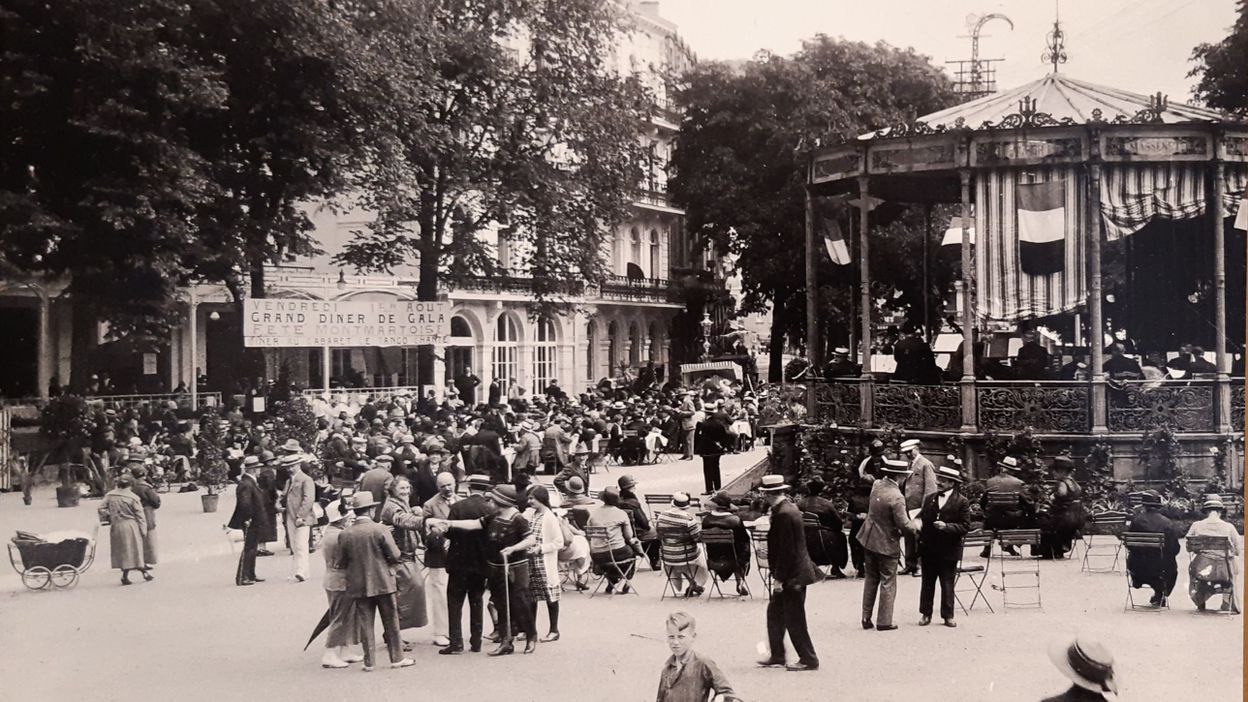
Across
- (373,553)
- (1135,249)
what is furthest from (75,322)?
(1135,249)

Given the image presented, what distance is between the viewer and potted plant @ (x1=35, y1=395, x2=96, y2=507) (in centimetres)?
1135

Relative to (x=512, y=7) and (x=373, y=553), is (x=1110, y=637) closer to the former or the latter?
(x=373, y=553)

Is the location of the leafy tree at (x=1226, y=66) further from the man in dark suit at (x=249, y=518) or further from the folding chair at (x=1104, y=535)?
the man in dark suit at (x=249, y=518)

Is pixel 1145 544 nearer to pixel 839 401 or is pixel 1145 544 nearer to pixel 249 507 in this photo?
pixel 839 401

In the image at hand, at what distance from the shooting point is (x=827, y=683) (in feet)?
31.0

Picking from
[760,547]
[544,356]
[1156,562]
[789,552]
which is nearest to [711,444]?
[544,356]

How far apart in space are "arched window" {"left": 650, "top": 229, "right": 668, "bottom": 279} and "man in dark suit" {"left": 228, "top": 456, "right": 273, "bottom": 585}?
19.6 ft

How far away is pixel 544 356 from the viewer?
50.8 ft

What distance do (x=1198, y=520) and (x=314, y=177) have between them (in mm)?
10188

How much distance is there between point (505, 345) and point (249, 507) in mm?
3542

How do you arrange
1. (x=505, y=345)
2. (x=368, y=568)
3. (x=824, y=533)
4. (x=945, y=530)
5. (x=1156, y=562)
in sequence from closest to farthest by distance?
1. (x=368, y=568)
2. (x=945, y=530)
3. (x=1156, y=562)
4. (x=824, y=533)
5. (x=505, y=345)

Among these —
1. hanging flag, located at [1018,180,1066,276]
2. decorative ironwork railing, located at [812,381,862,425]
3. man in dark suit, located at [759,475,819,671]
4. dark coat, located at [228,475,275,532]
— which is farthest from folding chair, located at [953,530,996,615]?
dark coat, located at [228,475,275,532]

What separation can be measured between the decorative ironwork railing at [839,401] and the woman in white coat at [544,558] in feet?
22.2

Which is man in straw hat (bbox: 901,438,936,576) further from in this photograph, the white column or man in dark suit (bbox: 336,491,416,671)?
the white column
